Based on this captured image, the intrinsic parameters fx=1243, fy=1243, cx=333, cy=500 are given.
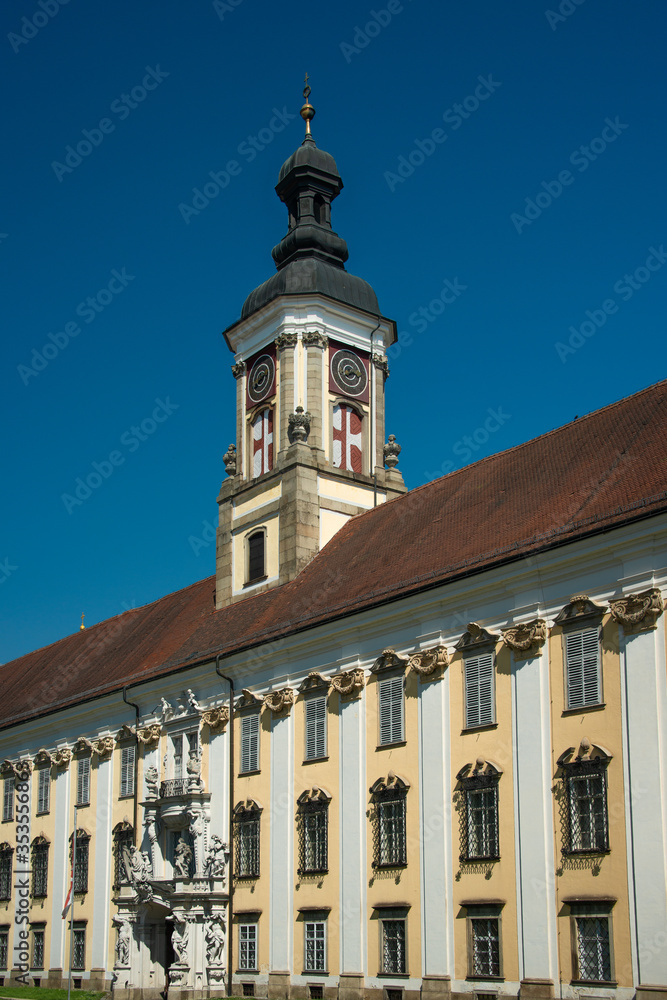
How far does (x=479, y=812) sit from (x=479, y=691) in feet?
9.05

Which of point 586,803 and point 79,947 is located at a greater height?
point 586,803

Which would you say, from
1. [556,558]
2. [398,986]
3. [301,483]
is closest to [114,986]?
[398,986]

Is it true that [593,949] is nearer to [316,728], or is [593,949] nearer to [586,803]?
[586,803]

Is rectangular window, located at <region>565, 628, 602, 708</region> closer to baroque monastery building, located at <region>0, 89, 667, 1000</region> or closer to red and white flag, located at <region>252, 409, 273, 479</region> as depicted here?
baroque monastery building, located at <region>0, 89, 667, 1000</region>

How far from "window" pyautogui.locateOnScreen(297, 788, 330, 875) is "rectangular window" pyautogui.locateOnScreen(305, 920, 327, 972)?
1364 millimetres

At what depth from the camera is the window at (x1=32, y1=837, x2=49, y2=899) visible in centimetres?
4509

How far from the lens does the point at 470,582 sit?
98.6ft

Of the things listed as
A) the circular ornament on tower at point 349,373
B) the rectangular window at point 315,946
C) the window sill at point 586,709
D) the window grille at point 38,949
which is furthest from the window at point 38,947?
the window sill at point 586,709

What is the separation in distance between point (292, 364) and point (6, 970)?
2422cm

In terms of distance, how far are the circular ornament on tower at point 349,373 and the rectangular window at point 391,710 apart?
54.4 ft

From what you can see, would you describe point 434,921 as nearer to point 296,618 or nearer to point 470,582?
point 470,582

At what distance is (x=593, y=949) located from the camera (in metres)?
25.1

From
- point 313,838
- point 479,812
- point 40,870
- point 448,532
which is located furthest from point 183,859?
point 448,532

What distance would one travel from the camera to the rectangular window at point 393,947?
29672 mm
